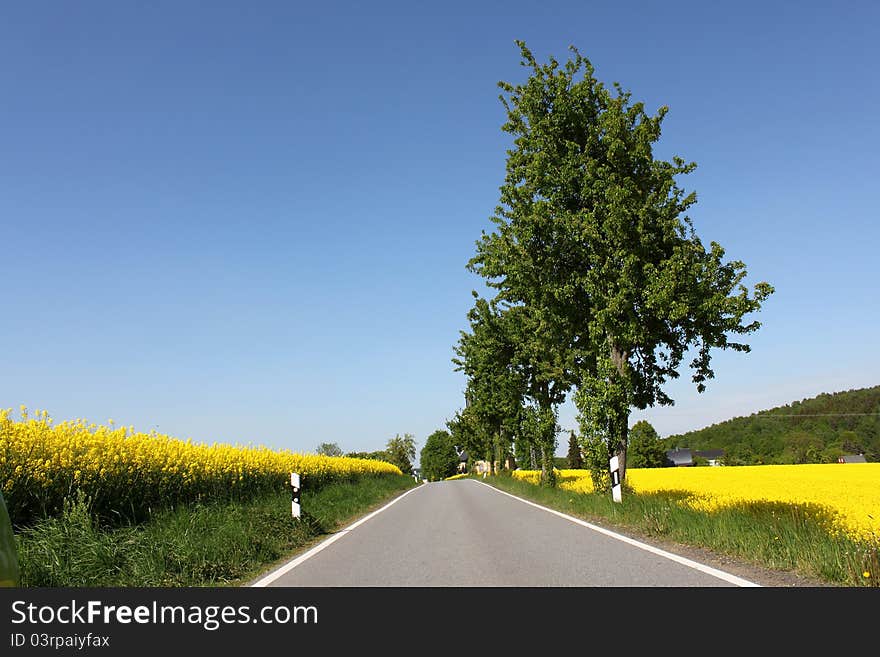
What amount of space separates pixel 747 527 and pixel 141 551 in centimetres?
779

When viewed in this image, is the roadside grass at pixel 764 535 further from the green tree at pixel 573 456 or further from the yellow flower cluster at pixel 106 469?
the green tree at pixel 573 456

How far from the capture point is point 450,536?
11297 millimetres

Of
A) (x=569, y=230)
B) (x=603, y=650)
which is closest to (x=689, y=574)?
(x=603, y=650)

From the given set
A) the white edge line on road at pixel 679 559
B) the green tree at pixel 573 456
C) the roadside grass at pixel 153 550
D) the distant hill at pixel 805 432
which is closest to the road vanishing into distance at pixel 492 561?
the white edge line on road at pixel 679 559

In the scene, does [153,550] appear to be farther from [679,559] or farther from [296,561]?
[679,559]

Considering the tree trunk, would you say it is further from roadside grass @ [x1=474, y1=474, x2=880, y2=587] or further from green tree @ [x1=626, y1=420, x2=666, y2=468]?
green tree @ [x1=626, y1=420, x2=666, y2=468]

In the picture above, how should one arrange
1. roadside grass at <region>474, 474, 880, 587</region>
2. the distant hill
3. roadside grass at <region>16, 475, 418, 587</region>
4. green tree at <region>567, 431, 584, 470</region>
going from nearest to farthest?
roadside grass at <region>474, 474, 880, 587</region> → roadside grass at <region>16, 475, 418, 587</region> → green tree at <region>567, 431, 584, 470</region> → the distant hill

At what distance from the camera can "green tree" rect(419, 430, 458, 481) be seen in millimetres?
143750

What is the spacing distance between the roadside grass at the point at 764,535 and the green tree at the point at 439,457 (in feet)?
421

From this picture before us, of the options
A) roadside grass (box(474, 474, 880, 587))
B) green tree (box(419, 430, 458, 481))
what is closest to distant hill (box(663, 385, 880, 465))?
green tree (box(419, 430, 458, 481))

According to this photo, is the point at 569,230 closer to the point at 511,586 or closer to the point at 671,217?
the point at 671,217

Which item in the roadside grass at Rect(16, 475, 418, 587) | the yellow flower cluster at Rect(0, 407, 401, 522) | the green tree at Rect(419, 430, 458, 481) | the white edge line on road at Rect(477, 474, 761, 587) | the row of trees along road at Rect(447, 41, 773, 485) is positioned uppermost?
the row of trees along road at Rect(447, 41, 773, 485)

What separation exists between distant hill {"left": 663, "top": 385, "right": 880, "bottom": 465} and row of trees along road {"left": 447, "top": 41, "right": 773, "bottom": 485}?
268 ft

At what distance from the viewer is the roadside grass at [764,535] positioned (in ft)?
19.8
